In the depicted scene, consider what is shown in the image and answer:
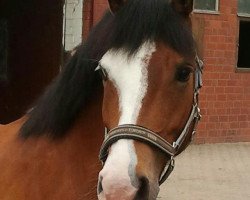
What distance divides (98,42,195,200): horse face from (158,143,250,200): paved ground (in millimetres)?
5079

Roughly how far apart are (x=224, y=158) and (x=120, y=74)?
27.3ft

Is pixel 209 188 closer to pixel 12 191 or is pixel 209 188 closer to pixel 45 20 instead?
pixel 45 20

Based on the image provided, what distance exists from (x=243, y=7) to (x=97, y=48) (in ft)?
32.5

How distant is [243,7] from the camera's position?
12.3m

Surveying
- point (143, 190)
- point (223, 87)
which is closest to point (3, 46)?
point (223, 87)

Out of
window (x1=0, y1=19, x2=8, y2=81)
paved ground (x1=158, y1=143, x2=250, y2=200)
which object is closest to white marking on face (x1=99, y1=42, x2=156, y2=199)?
paved ground (x1=158, y1=143, x2=250, y2=200)

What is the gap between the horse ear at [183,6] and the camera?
9.09ft

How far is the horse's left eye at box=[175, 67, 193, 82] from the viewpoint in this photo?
2.66 meters

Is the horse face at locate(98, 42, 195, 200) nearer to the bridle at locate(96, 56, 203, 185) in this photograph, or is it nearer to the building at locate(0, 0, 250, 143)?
the bridle at locate(96, 56, 203, 185)

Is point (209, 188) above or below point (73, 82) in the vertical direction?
below

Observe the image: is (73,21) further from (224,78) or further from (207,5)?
(224,78)

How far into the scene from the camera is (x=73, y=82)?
116 inches

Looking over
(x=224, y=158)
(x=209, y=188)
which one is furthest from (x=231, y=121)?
(x=209, y=188)

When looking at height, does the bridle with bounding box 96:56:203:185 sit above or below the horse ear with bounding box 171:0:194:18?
below
